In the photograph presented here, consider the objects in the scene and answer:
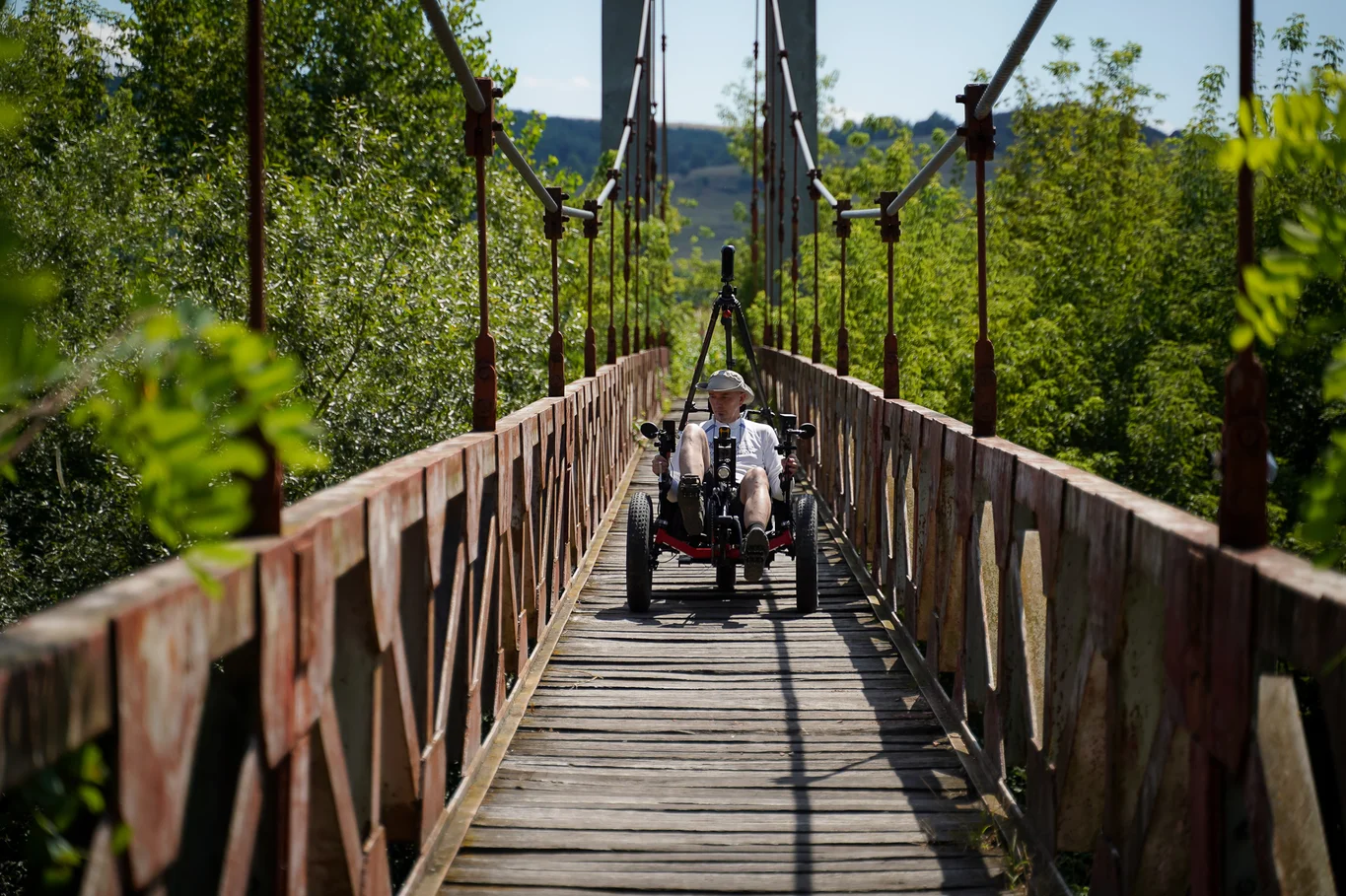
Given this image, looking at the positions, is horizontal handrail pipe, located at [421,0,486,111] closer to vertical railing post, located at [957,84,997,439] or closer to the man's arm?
vertical railing post, located at [957,84,997,439]

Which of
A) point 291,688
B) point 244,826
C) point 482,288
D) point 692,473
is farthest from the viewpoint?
point 692,473

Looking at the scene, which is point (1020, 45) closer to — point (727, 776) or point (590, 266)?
point (727, 776)

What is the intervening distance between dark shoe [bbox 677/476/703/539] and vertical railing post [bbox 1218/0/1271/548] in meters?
3.49

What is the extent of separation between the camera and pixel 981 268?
3.74 metres

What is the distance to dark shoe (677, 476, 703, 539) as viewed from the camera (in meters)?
5.32

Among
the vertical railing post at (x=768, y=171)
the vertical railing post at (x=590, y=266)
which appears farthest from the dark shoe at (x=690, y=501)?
the vertical railing post at (x=768, y=171)

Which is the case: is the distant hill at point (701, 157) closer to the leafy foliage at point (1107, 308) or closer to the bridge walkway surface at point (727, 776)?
the leafy foliage at point (1107, 308)

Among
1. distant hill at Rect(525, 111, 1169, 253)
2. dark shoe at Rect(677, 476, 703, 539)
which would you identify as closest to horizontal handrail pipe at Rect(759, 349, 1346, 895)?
dark shoe at Rect(677, 476, 703, 539)

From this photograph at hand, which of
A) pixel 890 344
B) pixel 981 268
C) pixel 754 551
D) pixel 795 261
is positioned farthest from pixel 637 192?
pixel 981 268

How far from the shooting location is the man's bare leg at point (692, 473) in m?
5.33

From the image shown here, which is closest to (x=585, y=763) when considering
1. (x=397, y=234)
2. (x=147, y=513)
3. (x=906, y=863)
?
(x=906, y=863)

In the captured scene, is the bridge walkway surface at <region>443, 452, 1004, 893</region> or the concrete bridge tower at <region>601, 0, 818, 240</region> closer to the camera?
the bridge walkway surface at <region>443, 452, 1004, 893</region>

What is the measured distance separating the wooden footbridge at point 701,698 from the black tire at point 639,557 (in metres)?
0.10

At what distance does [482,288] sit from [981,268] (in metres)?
1.38
